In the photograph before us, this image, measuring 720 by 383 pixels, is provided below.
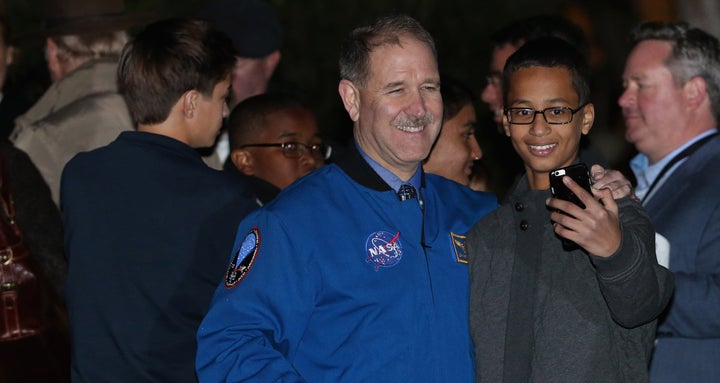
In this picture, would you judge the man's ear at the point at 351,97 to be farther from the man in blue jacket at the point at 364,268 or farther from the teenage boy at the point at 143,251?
the teenage boy at the point at 143,251

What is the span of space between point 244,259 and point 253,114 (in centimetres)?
183

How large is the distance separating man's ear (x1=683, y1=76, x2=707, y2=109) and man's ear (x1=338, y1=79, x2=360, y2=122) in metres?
2.01

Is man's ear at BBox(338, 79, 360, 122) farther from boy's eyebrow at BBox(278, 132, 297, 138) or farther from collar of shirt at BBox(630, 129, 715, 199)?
collar of shirt at BBox(630, 129, 715, 199)

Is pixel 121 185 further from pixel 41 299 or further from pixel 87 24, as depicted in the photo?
pixel 87 24

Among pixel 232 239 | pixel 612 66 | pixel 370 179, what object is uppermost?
pixel 370 179

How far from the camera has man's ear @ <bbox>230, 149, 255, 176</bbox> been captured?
5367 mm

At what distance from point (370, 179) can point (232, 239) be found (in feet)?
2.35

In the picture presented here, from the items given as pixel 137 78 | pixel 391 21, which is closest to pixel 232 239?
pixel 137 78

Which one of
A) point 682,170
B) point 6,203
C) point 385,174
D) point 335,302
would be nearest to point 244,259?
point 335,302

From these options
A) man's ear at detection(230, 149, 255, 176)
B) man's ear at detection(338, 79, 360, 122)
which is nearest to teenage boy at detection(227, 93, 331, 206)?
man's ear at detection(230, 149, 255, 176)

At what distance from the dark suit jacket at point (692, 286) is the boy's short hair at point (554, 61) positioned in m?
0.96

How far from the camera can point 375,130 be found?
3818 millimetres

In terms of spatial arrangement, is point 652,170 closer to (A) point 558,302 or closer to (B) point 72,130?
(A) point 558,302

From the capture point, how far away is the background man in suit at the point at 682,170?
15.2ft
